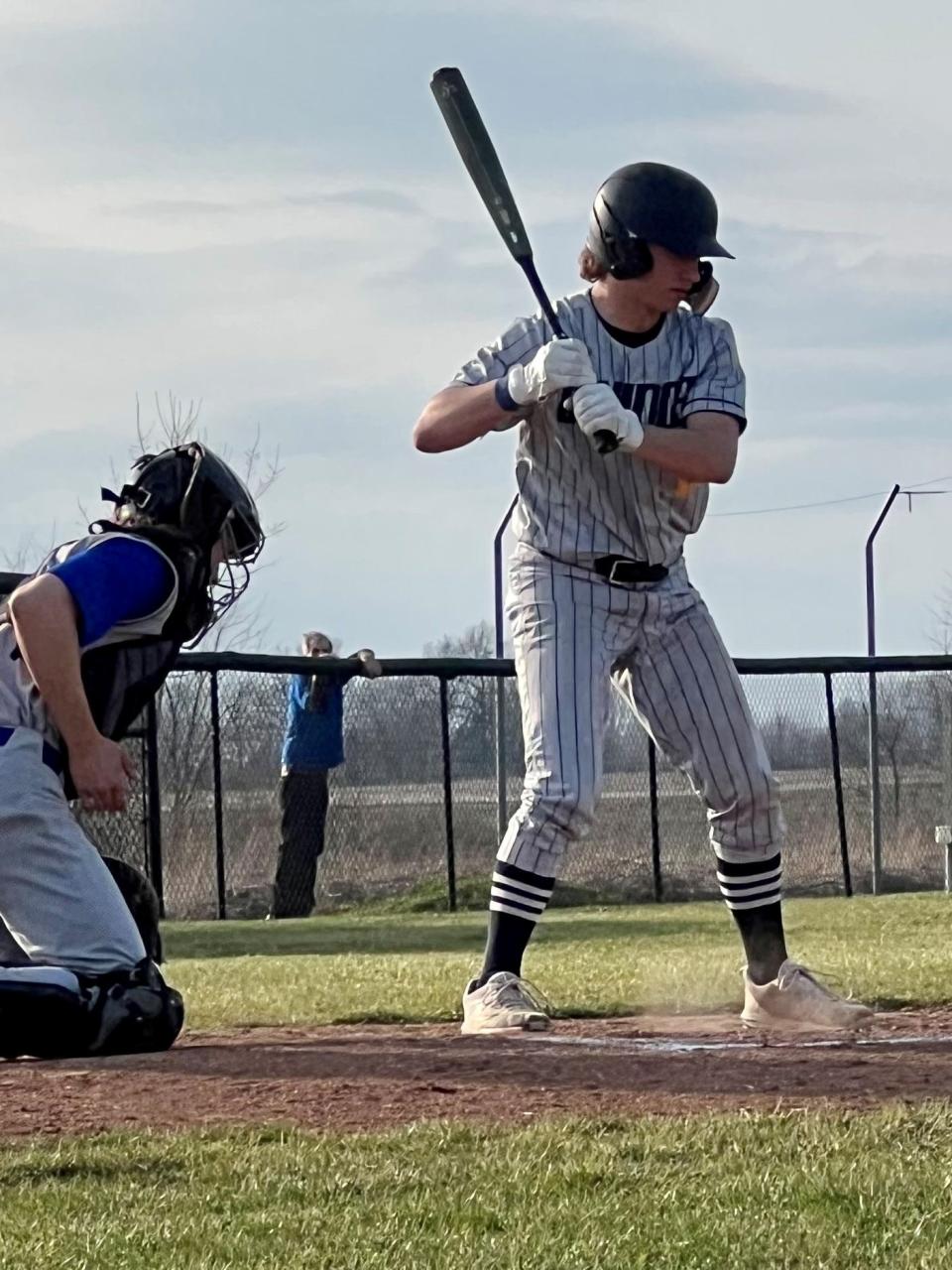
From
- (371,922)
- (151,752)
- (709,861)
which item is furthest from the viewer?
(709,861)

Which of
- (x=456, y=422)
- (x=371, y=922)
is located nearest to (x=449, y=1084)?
(x=456, y=422)

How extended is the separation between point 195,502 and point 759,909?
1891 mm

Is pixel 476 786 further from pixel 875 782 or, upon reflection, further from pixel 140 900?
pixel 140 900

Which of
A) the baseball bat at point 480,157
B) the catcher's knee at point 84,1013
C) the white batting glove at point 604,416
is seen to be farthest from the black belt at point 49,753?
the baseball bat at point 480,157

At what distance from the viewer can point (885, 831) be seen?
1652 centimetres

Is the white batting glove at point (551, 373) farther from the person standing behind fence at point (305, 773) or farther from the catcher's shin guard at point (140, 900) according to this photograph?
the person standing behind fence at point (305, 773)

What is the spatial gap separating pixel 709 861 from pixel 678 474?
35.3 feet

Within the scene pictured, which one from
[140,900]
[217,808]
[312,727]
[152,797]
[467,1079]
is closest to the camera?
[467,1079]

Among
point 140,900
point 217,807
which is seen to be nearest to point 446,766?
point 217,807

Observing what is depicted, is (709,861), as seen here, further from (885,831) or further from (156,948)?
(156,948)

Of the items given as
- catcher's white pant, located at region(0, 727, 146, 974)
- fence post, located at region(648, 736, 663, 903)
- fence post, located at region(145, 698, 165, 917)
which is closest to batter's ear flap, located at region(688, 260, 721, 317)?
catcher's white pant, located at region(0, 727, 146, 974)

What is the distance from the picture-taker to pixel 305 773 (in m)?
14.9

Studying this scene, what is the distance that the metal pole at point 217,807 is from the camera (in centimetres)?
1443

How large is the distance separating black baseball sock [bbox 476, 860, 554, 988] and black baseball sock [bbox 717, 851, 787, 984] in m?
0.57
